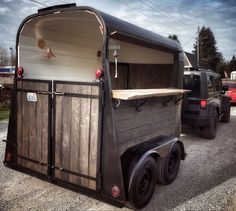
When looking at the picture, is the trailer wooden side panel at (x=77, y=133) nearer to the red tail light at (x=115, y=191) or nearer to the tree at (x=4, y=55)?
the red tail light at (x=115, y=191)

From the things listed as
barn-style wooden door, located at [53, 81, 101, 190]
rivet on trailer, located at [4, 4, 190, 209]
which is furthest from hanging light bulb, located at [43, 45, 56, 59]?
barn-style wooden door, located at [53, 81, 101, 190]

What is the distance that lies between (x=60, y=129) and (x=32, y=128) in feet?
1.93

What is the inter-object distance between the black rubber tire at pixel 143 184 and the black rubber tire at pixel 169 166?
26 centimetres

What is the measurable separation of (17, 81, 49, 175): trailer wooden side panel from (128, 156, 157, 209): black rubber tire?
1.39 m

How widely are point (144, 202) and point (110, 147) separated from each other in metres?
1.16

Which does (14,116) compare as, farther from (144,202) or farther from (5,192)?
(144,202)

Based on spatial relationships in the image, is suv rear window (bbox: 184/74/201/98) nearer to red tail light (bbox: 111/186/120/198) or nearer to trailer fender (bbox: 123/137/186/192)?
trailer fender (bbox: 123/137/186/192)

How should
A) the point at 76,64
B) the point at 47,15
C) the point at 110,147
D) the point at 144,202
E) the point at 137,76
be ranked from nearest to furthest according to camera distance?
the point at 110,147 → the point at 144,202 → the point at 47,15 → the point at 76,64 → the point at 137,76

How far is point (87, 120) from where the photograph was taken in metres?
3.19

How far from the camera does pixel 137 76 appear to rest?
23.5 feet

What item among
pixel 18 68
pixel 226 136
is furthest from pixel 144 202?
pixel 226 136

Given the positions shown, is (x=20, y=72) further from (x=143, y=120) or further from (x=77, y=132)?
(x=143, y=120)

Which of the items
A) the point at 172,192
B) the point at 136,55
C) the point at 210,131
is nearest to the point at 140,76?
the point at 136,55

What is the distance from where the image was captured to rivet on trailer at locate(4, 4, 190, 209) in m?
3.07
